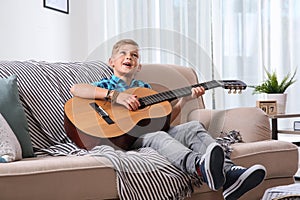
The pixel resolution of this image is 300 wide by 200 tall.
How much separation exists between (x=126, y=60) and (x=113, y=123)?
406 millimetres

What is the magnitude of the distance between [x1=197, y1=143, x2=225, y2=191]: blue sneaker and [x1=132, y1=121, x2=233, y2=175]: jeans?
0.28 feet

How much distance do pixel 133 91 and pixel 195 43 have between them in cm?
227

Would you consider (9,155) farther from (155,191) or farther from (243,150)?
(243,150)

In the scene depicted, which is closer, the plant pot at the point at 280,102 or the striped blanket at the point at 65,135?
the striped blanket at the point at 65,135

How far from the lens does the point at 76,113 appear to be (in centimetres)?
238

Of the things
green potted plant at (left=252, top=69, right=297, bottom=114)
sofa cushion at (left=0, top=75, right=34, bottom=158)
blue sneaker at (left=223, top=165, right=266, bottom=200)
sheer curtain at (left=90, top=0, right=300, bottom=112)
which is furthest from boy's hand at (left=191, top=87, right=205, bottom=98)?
sheer curtain at (left=90, top=0, right=300, bottom=112)

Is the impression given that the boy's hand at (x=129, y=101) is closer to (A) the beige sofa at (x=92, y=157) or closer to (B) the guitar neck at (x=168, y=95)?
(B) the guitar neck at (x=168, y=95)

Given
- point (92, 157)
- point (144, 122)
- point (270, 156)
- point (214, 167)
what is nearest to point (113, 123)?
point (144, 122)

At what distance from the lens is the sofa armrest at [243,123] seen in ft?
8.20

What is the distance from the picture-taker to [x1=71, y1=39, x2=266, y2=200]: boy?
195cm

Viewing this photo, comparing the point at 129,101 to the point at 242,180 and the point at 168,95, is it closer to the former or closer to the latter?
the point at 168,95

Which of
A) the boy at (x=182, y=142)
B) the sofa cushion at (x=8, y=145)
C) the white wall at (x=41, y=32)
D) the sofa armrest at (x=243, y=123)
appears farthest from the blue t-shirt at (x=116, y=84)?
the white wall at (x=41, y=32)

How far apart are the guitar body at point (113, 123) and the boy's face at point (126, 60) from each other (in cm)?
19

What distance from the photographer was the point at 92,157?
2.01 meters
